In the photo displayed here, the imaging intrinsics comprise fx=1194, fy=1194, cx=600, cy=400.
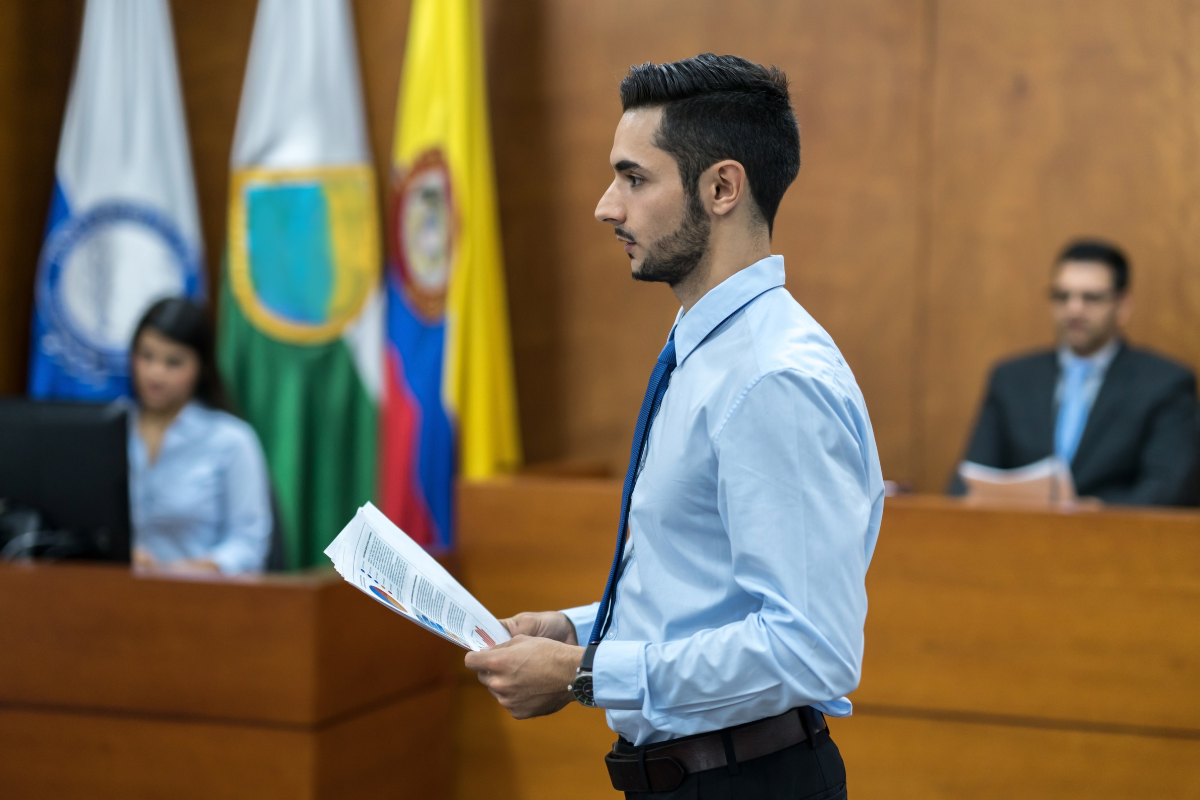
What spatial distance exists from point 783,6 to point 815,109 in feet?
1.24

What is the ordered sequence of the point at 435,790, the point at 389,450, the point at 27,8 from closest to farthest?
the point at 435,790
the point at 389,450
the point at 27,8

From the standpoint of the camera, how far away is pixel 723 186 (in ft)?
4.56

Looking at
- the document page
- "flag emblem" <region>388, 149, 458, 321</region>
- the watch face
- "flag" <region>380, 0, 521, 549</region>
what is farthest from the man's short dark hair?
the watch face

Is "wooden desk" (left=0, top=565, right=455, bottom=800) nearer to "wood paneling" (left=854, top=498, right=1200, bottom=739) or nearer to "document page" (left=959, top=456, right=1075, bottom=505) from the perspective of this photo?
"wood paneling" (left=854, top=498, right=1200, bottom=739)

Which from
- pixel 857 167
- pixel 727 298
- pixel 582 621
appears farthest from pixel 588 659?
pixel 857 167

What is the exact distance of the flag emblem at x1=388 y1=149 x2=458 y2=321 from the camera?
4035 millimetres

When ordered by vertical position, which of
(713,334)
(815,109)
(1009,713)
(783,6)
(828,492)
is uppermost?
(783,6)

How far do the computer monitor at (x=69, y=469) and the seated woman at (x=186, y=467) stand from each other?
1.59ft

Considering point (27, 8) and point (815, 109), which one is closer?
point (815, 109)

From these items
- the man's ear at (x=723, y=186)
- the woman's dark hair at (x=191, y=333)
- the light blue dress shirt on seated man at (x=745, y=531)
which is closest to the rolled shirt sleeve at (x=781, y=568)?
the light blue dress shirt on seated man at (x=745, y=531)

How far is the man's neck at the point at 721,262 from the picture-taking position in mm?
1412

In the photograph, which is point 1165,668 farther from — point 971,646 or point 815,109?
point 815,109

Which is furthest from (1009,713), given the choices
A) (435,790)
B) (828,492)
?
(828,492)

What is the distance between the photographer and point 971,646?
3.11 meters
